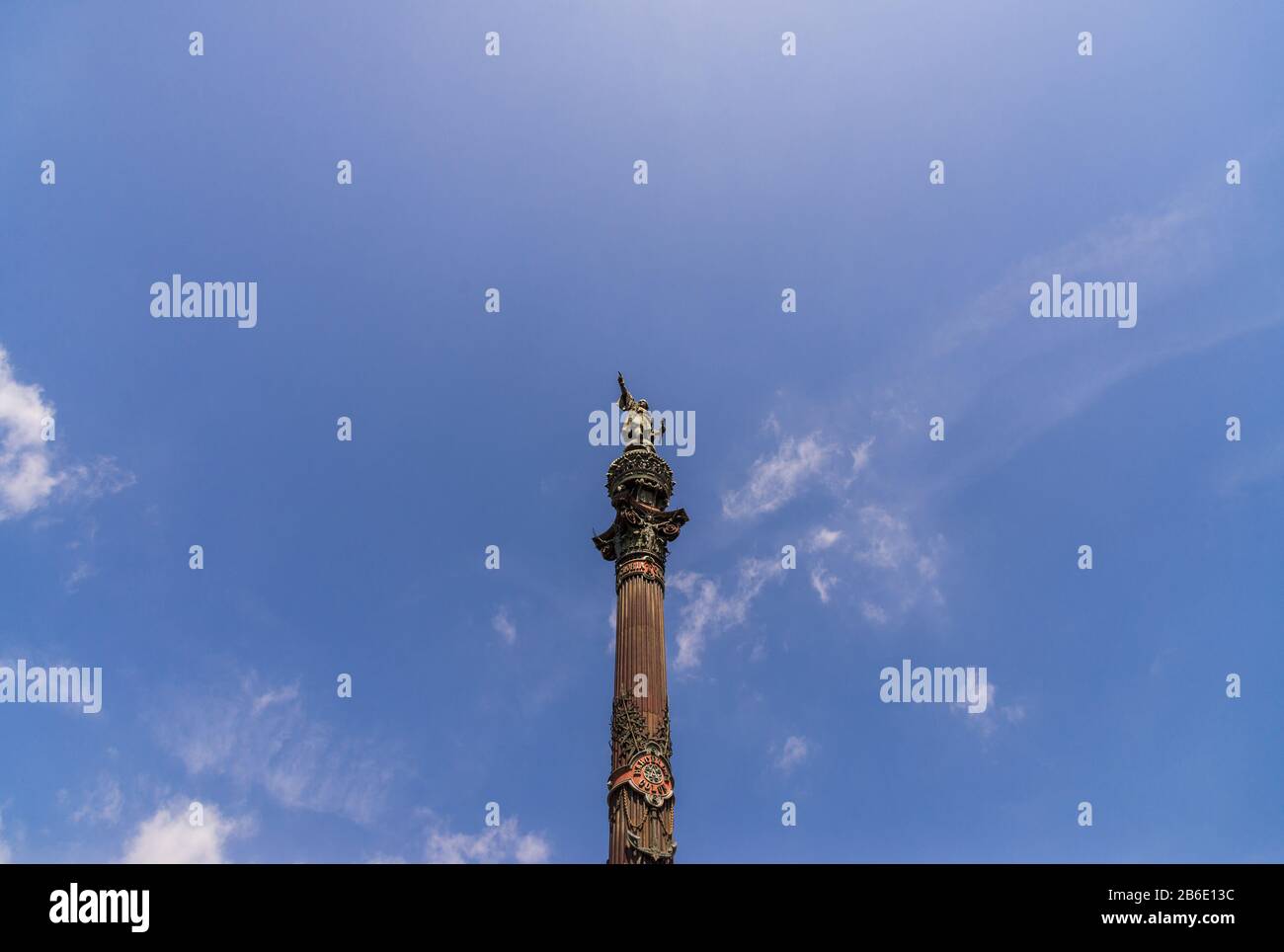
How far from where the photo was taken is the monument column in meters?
37.6

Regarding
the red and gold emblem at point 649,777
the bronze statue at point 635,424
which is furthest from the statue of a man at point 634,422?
the red and gold emblem at point 649,777

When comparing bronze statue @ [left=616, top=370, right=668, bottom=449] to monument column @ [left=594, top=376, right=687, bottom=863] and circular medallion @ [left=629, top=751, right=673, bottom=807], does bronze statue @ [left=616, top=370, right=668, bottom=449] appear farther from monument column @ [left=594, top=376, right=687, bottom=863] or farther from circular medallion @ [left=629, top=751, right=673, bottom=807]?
circular medallion @ [left=629, top=751, right=673, bottom=807]

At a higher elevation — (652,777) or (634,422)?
(634,422)

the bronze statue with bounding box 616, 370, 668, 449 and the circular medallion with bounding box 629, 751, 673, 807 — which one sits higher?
the bronze statue with bounding box 616, 370, 668, 449

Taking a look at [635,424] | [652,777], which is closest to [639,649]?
[652,777]

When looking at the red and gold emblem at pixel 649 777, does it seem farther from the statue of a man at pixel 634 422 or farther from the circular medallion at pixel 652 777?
the statue of a man at pixel 634 422

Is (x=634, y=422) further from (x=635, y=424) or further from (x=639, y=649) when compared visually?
(x=639, y=649)

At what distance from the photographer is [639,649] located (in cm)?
4181

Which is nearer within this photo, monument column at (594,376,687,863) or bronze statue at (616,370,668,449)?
monument column at (594,376,687,863)

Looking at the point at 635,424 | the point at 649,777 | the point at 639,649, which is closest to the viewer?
the point at 649,777

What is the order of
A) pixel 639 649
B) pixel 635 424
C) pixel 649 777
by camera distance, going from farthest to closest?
pixel 635 424 < pixel 639 649 < pixel 649 777

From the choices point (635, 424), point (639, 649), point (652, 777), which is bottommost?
point (652, 777)

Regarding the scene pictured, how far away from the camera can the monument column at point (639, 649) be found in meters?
37.6

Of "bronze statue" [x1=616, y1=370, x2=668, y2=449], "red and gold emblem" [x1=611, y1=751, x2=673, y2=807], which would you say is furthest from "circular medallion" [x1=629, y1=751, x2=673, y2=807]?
"bronze statue" [x1=616, y1=370, x2=668, y2=449]
